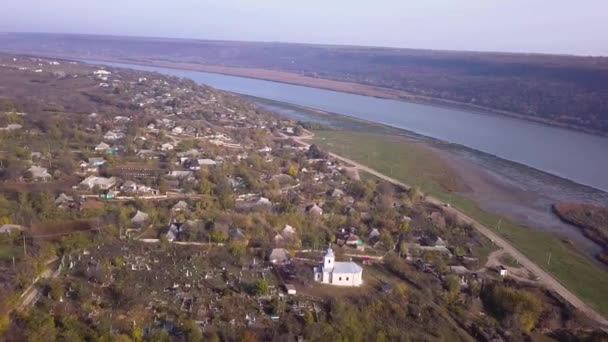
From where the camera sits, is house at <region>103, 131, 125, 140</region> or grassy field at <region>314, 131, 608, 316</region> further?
house at <region>103, 131, 125, 140</region>

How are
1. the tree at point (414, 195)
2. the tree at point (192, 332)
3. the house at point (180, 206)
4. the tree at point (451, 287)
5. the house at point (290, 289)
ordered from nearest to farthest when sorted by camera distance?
1. the tree at point (192, 332)
2. the house at point (290, 289)
3. the tree at point (451, 287)
4. the house at point (180, 206)
5. the tree at point (414, 195)

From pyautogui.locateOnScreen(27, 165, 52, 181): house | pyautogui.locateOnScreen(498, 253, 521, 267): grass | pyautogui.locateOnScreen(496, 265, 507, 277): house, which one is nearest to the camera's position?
pyautogui.locateOnScreen(496, 265, 507, 277): house

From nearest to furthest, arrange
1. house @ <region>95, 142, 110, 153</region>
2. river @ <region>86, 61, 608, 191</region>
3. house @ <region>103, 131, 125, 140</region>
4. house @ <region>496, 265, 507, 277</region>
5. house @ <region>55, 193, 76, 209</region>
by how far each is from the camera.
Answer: house @ <region>496, 265, 507, 277</region>, house @ <region>55, 193, 76, 209</region>, house @ <region>95, 142, 110, 153</region>, house @ <region>103, 131, 125, 140</region>, river @ <region>86, 61, 608, 191</region>

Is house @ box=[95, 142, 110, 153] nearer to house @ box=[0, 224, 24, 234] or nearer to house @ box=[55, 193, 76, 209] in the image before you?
house @ box=[55, 193, 76, 209]

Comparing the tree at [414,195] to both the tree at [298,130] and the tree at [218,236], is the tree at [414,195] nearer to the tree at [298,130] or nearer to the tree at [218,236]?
the tree at [218,236]

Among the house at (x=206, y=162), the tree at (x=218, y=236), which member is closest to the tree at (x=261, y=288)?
the tree at (x=218, y=236)

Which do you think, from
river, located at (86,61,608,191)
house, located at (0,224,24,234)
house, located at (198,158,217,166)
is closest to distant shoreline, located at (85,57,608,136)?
river, located at (86,61,608,191)

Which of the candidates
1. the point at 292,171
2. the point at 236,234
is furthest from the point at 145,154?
→ the point at 236,234
